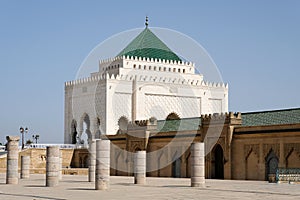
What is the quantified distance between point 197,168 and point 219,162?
312 inches

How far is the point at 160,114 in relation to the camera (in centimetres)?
3516

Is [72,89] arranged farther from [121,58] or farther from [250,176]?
[250,176]

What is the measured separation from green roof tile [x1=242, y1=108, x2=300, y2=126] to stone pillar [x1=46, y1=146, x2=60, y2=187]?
917 centimetres

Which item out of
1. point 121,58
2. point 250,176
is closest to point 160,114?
point 121,58

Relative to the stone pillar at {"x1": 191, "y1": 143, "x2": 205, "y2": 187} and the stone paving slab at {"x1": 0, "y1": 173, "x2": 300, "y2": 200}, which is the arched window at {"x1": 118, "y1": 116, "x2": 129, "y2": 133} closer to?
the stone pillar at {"x1": 191, "y1": 143, "x2": 205, "y2": 187}

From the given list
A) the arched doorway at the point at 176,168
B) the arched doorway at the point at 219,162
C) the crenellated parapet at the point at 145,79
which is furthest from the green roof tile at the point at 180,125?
the crenellated parapet at the point at 145,79

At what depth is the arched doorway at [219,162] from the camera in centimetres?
2353

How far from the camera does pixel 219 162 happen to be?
23.7 metres

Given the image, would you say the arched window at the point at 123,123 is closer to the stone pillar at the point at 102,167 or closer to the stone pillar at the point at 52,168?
the stone pillar at the point at 52,168

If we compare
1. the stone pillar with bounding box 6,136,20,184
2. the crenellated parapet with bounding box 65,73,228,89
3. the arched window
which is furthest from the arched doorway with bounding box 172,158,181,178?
the crenellated parapet with bounding box 65,73,228,89

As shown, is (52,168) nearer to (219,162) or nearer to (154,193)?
(154,193)

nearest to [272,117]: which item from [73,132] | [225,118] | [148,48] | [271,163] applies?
[225,118]

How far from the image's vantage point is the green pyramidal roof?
35906 mm

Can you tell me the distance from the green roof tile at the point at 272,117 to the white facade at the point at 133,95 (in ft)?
38.3
